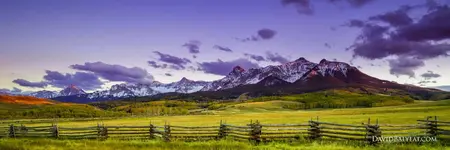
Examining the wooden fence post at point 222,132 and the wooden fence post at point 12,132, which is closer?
the wooden fence post at point 222,132

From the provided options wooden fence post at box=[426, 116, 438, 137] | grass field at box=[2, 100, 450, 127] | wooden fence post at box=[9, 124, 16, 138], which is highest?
wooden fence post at box=[426, 116, 438, 137]

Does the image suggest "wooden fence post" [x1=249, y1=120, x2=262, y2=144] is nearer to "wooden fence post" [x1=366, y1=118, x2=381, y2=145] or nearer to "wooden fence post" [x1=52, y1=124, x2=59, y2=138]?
"wooden fence post" [x1=366, y1=118, x2=381, y2=145]

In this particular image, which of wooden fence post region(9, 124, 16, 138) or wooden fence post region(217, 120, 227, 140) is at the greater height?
wooden fence post region(217, 120, 227, 140)

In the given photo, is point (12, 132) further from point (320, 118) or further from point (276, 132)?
point (320, 118)

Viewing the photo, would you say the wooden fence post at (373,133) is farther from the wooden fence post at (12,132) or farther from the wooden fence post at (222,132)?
the wooden fence post at (12,132)

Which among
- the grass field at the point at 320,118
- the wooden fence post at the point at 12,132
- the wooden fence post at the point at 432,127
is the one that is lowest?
the grass field at the point at 320,118

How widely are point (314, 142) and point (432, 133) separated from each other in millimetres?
8647

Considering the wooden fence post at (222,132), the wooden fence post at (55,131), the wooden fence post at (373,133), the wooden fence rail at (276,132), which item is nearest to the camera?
the wooden fence post at (373,133)

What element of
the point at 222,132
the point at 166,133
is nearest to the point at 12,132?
the point at 166,133

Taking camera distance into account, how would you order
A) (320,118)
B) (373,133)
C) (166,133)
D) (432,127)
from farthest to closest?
(320,118) → (166,133) → (432,127) → (373,133)

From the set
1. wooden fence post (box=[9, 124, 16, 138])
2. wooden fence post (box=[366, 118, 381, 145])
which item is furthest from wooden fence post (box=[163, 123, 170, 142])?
wooden fence post (box=[9, 124, 16, 138])

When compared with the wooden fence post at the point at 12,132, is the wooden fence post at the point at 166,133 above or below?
above

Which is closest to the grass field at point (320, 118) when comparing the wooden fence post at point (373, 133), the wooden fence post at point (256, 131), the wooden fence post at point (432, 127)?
the wooden fence post at point (432, 127)

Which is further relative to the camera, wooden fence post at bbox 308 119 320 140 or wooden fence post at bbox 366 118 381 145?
wooden fence post at bbox 308 119 320 140
